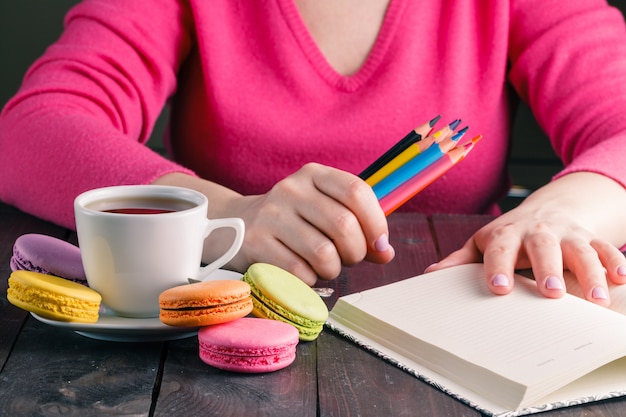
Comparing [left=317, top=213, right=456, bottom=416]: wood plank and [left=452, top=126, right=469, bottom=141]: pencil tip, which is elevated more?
[left=452, top=126, right=469, bottom=141]: pencil tip

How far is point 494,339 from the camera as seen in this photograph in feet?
2.03

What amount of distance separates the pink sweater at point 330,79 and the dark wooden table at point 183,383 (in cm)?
55

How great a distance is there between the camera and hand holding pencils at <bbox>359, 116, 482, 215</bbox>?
80 cm

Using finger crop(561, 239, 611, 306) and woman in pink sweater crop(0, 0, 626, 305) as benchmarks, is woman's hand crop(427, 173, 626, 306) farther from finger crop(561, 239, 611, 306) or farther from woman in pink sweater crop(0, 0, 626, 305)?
woman in pink sweater crop(0, 0, 626, 305)

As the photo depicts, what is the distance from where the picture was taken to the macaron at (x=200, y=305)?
59cm

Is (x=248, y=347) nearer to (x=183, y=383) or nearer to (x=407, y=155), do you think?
(x=183, y=383)

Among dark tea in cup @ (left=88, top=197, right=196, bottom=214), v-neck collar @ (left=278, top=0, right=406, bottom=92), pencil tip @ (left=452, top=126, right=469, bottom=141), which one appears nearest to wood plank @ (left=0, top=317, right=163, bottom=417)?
dark tea in cup @ (left=88, top=197, right=196, bottom=214)

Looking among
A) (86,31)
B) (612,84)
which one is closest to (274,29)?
(86,31)

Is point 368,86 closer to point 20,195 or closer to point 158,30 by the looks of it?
point 158,30

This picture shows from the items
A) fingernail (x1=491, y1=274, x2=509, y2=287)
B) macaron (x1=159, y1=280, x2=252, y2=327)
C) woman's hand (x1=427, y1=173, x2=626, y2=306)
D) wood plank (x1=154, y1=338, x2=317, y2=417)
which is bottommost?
woman's hand (x1=427, y1=173, x2=626, y2=306)

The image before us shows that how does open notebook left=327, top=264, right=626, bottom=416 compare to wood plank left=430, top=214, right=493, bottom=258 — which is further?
wood plank left=430, top=214, right=493, bottom=258

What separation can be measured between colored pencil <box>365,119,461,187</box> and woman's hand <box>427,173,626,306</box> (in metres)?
0.10

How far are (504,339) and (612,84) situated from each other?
633 mm

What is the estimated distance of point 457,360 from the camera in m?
0.59
